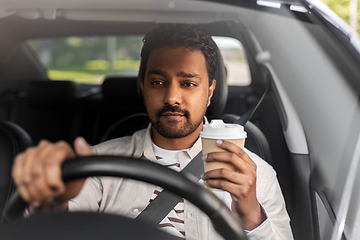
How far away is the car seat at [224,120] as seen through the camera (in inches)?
44.9

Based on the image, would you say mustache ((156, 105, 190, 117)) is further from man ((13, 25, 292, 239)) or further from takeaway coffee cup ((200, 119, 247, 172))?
takeaway coffee cup ((200, 119, 247, 172))

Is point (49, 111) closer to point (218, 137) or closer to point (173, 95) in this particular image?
point (173, 95)

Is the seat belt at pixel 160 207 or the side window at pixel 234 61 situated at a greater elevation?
the side window at pixel 234 61

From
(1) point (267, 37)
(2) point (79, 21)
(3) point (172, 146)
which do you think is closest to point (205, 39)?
(1) point (267, 37)

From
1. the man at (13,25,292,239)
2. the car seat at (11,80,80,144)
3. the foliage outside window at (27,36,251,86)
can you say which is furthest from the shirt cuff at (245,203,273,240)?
the car seat at (11,80,80,144)

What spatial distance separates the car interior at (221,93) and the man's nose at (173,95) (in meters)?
0.18

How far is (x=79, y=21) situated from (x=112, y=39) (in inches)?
9.6

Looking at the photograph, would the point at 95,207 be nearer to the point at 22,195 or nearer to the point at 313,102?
the point at 22,195

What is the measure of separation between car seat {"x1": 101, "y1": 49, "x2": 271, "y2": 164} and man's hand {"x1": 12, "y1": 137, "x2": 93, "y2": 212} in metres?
0.57

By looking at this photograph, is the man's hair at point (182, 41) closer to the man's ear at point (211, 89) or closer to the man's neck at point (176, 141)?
the man's ear at point (211, 89)

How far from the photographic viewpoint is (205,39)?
43.9 inches

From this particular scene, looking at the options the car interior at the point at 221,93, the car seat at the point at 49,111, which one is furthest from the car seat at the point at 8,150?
the car seat at the point at 49,111

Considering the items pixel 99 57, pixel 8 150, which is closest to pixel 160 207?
pixel 8 150

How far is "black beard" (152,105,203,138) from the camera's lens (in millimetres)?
1017
